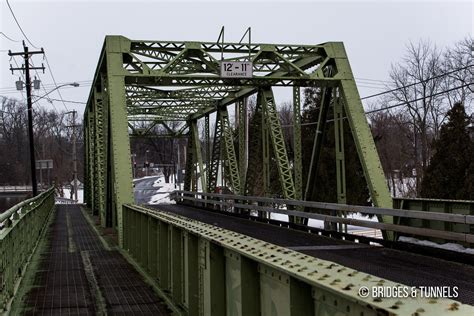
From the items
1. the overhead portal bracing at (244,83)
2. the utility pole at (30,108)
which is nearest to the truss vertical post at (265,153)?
the overhead portal bracing at (244,83)

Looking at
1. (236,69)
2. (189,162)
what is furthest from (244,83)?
(189,162)

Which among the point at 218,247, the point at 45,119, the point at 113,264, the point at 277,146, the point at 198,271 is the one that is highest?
the point at 45,119

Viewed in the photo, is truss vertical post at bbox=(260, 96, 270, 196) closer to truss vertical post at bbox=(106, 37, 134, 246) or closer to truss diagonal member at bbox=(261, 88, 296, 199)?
truss diagonal member at bbox=(261, 88, 296, 199)

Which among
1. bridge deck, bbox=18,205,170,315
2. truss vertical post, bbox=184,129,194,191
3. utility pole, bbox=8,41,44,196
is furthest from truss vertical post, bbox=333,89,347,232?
utility pole, bbox=8,41,44,196

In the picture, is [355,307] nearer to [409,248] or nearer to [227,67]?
[409,248]

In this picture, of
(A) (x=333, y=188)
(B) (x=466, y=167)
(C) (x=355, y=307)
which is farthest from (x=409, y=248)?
(A) (x=333, y=188)

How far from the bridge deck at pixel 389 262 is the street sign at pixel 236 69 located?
5.18 meters

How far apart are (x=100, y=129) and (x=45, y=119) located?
83.8 meters

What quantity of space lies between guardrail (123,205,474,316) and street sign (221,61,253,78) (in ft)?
26.8

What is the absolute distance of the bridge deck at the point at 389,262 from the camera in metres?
7.21

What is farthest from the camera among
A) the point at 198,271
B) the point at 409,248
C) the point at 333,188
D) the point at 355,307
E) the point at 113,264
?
the point at 333,188

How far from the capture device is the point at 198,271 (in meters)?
6.01

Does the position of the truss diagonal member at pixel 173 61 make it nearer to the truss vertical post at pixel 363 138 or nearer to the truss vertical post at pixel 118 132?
the truss vertical post at pixel 118 132

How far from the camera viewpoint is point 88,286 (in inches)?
337
